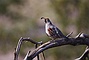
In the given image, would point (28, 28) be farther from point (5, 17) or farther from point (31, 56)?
point (31, 56)

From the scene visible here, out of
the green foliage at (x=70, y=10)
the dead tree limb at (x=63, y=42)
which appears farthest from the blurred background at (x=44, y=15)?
the dead tree limb at (x=63, y=42)

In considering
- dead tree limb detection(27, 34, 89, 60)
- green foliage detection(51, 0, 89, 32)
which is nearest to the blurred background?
green foliage detection(51, 0, 89, 32)

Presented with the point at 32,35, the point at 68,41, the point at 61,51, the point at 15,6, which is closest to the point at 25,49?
the point at 32,35

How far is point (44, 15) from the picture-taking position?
753 centimetres

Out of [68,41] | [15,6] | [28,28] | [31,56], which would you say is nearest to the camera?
[31,56]

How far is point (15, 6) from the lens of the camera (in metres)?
8.13

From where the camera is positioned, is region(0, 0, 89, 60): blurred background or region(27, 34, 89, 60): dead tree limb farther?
region(0, 0, 89, 60): blurred background

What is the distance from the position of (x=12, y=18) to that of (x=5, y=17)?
0.42 m

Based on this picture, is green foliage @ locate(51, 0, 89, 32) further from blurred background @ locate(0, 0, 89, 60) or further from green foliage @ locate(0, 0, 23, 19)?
green foliage @ locate(0, 0, 23, 19)

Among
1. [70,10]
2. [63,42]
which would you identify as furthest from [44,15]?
[63,42]

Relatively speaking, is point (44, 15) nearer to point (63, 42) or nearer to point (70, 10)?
point (70, 10)

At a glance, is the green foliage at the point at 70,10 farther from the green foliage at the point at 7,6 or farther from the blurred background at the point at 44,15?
the green foliage at the point at 7,6

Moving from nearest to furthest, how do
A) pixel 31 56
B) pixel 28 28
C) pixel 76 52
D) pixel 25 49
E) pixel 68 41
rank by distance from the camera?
pixel 31 56
pixel 68 41
pixel 76 52
pixel 25 49
pixel 28 28

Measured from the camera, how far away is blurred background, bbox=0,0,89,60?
663cm
